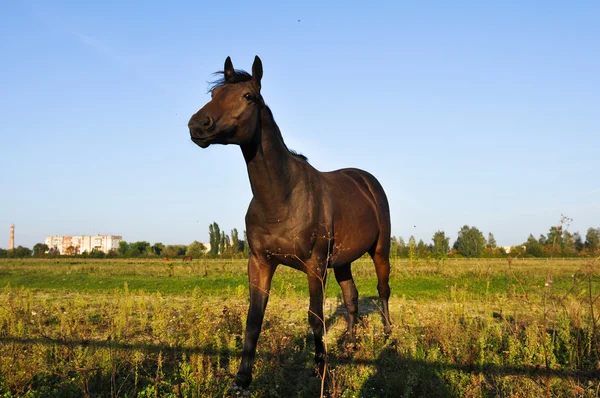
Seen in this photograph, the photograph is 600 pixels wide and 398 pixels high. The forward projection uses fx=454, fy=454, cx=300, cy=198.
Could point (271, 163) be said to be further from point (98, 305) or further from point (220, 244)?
point (220, 244)

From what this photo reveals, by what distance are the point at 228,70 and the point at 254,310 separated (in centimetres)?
254

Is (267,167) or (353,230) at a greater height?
(267,167)

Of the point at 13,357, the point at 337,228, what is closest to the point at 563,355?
the point at 337,228

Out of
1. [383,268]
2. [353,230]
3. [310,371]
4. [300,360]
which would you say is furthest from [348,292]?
[310,371]

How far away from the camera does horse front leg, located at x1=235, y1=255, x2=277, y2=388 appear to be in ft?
14.8

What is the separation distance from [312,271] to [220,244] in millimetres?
96493

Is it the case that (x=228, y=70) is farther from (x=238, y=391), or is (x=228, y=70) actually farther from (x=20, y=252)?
(x=20, y=252)

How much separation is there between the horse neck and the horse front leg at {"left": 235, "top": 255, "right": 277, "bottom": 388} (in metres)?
0.70

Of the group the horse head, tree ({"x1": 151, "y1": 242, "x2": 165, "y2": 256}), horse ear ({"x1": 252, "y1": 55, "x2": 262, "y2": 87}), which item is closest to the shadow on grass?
the horse head

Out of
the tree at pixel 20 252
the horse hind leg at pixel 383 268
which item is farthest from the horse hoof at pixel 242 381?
the tree at pixel 20 252

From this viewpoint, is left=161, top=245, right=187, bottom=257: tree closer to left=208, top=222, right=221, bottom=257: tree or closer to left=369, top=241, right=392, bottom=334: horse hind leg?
left=208, top=222, right=221, bottom=257: tree

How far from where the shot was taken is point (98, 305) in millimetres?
10586

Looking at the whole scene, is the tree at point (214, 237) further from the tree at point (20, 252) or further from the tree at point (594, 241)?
the tree at point (594, 241)

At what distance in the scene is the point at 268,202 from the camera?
15.9ft
